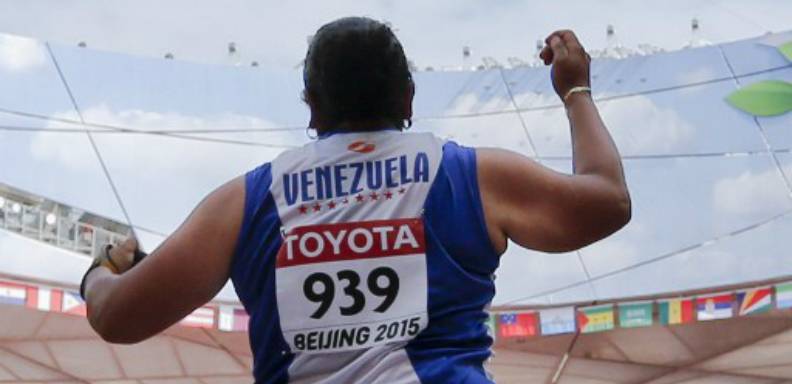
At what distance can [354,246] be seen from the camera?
3.96 ft

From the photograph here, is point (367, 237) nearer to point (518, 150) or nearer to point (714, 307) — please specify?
point (714, 307)

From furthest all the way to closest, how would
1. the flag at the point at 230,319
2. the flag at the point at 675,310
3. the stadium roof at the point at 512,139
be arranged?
the stadium roof at the point at 512,139 → the flag at the point at 675,310 → the flag at the point at 230,319

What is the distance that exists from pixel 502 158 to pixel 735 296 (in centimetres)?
862

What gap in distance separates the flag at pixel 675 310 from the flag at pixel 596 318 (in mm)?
365

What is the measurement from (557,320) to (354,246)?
8.81m

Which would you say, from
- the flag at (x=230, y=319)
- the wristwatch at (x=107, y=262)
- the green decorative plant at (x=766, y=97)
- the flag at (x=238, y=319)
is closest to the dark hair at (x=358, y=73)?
the wristwatch at (x=107, y=262)

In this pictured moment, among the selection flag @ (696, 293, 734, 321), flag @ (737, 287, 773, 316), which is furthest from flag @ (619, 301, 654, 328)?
flag @ (737, 287, 773, 316)

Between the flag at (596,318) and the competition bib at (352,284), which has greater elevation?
the competition bib at (352,284)

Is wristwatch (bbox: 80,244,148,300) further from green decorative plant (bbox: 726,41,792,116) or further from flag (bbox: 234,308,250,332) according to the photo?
green decorative plant (bbox: 726,41,792,116)

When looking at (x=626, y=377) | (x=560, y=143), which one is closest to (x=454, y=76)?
(x=560, y=143)

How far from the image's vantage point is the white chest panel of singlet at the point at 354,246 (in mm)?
1188

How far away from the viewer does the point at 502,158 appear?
124 centimetres

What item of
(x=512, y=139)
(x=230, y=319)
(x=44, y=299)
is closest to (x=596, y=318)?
(x=512, y=139)

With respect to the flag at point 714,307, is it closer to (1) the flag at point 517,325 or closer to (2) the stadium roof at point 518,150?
(2) the stadium roof at point 518,150
